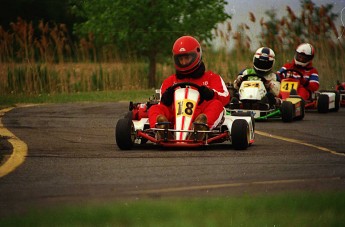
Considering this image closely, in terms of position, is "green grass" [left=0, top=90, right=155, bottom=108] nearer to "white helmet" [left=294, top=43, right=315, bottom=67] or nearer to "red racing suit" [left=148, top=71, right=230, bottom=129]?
"white helmet" [left=294, top=43, right=315, bottom=67]

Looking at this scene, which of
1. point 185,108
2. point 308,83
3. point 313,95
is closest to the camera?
point 185,108

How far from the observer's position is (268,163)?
1101cm

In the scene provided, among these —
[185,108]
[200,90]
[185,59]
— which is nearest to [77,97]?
[185,59]

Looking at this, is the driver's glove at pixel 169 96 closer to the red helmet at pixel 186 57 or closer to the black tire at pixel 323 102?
the red helmet at pixel 186 57

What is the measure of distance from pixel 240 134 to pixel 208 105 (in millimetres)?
719

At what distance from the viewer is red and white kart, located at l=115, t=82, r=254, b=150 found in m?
12.4

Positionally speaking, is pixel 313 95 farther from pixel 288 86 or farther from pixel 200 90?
pixel 200 90

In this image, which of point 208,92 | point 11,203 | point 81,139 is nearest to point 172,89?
point 208,92

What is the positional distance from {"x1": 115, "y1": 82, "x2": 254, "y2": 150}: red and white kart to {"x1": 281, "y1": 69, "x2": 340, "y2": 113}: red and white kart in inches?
283

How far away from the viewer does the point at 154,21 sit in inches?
1222

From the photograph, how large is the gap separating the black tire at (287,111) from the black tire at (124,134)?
5753 millimetres

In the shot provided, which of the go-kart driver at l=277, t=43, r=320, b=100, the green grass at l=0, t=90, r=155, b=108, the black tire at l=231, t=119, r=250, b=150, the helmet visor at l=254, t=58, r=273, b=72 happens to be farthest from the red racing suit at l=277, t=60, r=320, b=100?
the black tire at l=231, t=119, r=250, b=150

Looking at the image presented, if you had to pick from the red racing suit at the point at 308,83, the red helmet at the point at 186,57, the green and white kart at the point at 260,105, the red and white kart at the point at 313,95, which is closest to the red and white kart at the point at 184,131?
the red helmet at the point at 186,57

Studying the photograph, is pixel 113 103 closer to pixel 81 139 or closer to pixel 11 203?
pixel 81 139
